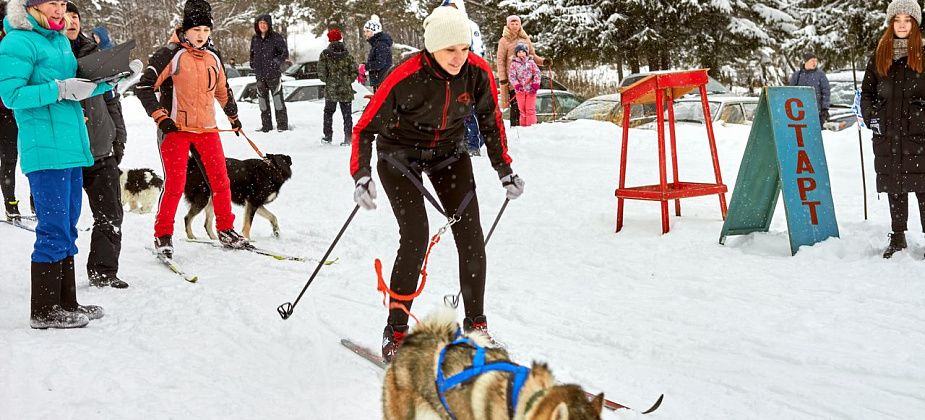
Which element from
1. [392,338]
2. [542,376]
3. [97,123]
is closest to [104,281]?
[97,123]

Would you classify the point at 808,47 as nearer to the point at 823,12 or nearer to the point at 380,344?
the point at 823,12

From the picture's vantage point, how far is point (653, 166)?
10773 mm

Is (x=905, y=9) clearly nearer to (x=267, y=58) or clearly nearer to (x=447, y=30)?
(x=447, y=30)

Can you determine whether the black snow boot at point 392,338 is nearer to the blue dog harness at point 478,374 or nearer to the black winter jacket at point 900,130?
the blue dog harness at point 478,374

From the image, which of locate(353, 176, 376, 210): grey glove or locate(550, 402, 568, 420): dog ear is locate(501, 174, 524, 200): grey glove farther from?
locate(550, 402, 568, 420): dog ear

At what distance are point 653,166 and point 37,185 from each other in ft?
27.3

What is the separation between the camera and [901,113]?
5727 millimetres

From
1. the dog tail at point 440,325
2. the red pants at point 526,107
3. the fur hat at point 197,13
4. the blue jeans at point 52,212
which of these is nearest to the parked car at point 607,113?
the red pants at point 526,107

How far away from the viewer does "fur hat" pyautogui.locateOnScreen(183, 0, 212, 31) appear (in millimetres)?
6003

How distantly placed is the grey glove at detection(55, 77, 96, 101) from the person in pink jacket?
30.0 feet

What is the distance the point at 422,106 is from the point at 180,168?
131 inches

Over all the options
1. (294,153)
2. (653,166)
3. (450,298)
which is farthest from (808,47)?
(450,298)

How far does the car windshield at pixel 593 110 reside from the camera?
598 inches

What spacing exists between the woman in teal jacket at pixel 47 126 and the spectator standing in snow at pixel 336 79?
8185 mm
